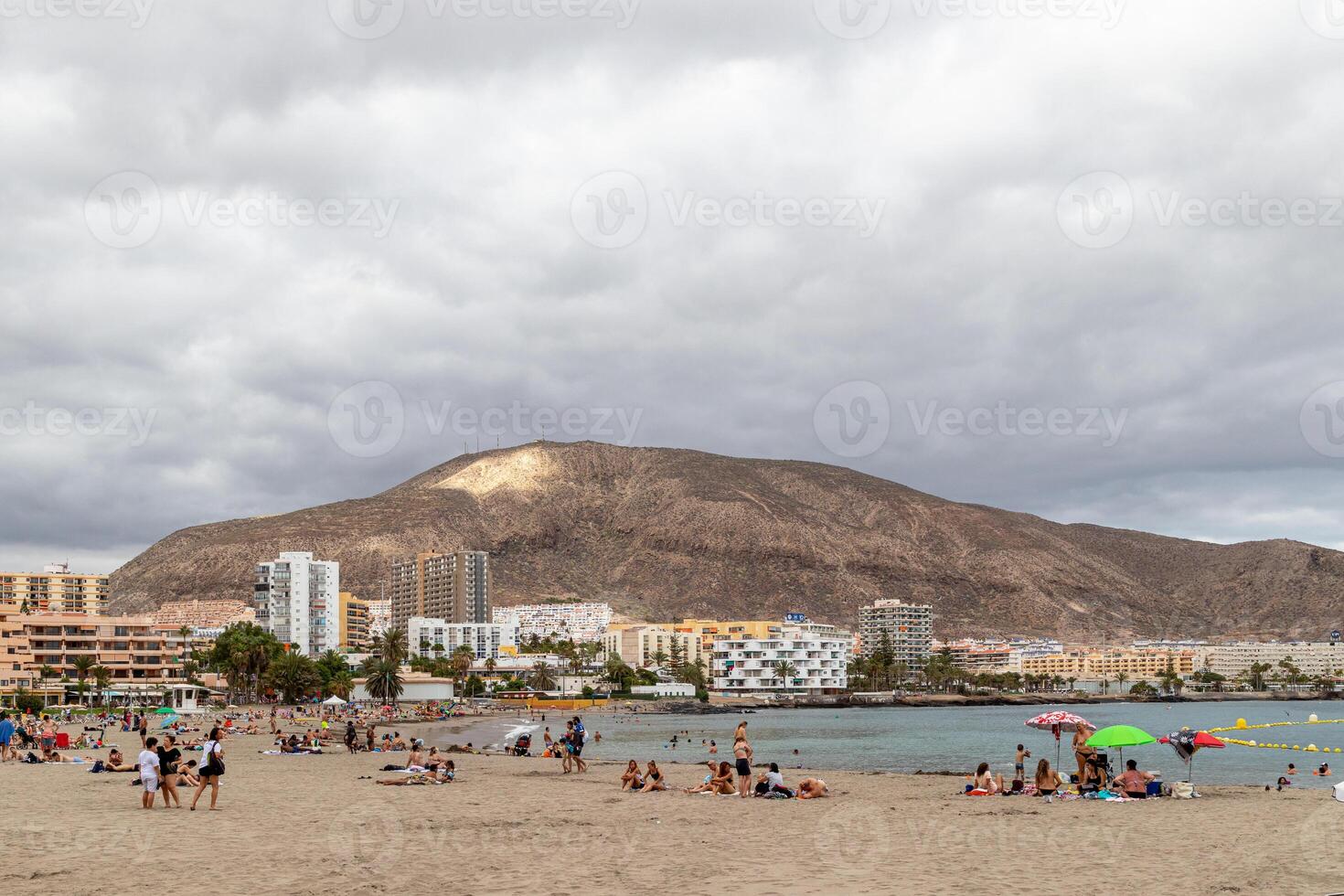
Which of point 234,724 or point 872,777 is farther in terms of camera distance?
point 234,724

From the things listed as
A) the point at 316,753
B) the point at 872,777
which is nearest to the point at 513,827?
the point at 872,777

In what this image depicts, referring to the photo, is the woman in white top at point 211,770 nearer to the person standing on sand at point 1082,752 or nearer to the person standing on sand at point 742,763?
the person standing on sand at point 742,763

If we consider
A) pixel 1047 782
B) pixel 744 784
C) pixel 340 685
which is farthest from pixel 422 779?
pixel 340 685

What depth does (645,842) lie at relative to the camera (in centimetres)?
1845

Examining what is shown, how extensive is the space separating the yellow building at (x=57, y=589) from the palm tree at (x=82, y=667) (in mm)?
84792

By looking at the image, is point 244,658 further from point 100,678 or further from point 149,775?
point 149,775

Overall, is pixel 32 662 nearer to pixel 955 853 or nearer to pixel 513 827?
pixel 513 827

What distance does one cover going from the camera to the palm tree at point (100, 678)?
9969 cm

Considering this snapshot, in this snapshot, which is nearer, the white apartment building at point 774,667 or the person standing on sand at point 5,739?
the person standing on sand at point 5,739

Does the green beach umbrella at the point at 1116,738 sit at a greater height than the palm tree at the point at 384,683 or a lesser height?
greater

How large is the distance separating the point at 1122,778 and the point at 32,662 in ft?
332

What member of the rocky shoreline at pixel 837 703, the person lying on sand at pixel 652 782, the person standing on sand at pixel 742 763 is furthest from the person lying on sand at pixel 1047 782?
the rocky shoreline at pixel 837 703

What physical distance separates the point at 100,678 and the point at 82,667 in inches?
79.4

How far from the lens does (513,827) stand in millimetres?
20344
